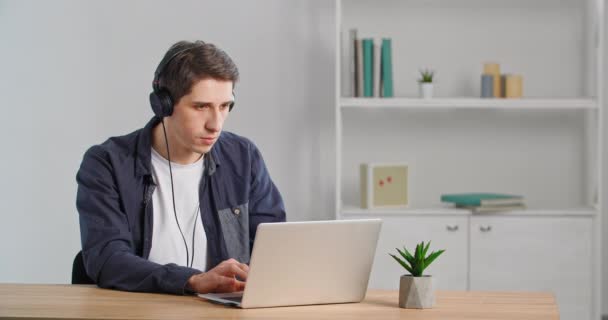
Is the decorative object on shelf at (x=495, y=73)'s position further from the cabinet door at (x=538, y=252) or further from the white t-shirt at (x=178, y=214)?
the white t-shirt at (x=178, y=214)

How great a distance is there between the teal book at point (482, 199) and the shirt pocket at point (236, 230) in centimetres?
164

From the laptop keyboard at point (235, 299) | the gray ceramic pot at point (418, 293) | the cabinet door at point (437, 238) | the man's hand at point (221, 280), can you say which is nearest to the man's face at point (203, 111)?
the man's hand at point (221, 280)

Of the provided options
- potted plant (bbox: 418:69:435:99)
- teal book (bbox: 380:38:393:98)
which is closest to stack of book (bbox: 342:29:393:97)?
teal book (bbox: 380:38:393:98)

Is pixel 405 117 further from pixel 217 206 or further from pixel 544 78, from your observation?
pixel 217 206

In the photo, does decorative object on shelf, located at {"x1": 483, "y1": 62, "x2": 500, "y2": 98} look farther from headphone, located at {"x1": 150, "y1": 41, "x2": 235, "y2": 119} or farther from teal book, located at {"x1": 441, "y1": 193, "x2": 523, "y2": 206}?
headphone, located at {"x1": 150, "y1": 41, "x2": 235, "y2": 119}

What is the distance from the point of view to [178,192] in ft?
8.35

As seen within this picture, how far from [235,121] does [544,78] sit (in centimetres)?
154

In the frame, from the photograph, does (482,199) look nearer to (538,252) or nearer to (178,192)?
(538,252)

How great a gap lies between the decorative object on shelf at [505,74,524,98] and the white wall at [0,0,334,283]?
86 cm

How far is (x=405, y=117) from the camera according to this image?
4301mm

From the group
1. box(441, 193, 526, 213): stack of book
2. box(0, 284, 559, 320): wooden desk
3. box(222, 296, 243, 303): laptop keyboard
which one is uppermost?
box(441, 193, 526, 213): stack of book

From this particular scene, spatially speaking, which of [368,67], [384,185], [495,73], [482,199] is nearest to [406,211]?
[384,185]

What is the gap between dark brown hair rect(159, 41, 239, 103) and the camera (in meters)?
2.37

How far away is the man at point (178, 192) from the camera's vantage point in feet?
7.42
